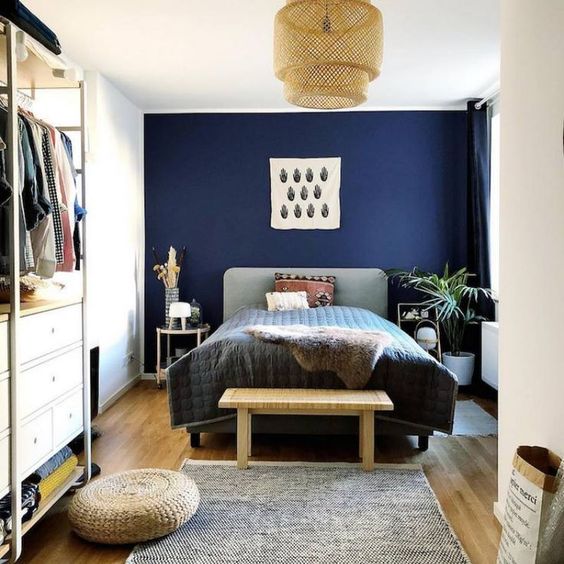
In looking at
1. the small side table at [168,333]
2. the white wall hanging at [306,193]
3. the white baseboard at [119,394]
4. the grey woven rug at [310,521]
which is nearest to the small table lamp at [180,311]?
the small side table at [168,333]

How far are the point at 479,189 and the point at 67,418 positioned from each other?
400 centimetres

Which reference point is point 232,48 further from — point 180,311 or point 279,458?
point 279,458

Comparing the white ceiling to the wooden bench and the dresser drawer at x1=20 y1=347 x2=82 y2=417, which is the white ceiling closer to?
the dresser drawer at x1=20 y1=347 x2=82 y2=417

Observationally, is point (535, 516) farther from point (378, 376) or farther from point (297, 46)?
point (297, 46)

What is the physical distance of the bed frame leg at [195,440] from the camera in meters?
3.62

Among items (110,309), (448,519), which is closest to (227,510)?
(448,519)

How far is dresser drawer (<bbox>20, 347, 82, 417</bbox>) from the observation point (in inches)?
89.3

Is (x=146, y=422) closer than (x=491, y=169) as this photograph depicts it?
Yes

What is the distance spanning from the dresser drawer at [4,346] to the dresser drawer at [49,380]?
5.5 inches

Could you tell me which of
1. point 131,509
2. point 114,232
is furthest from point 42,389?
point 114,232

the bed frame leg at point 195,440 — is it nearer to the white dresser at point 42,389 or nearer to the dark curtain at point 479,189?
the white dresser at point 42,389

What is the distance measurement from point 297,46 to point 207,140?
3.10 m

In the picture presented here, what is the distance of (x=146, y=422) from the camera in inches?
165

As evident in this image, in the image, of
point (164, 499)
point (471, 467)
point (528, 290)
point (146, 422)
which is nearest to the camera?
point (528, 290)
